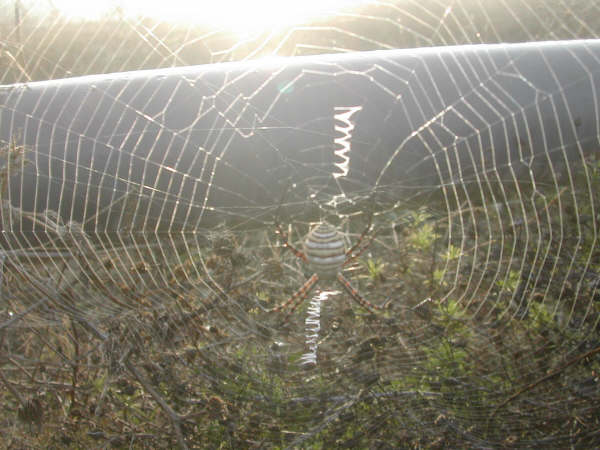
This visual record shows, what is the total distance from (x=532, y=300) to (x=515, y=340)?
0.16m

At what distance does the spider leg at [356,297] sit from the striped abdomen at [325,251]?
0.36ft

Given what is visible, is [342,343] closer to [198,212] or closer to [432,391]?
[432,391]

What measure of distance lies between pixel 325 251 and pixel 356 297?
0.25 meters

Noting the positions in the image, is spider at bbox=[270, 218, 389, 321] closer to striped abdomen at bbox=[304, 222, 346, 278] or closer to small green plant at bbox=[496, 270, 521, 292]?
striped abdomen at bbox=[304, 222, 346, 278]

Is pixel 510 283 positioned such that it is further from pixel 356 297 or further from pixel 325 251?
pixel 325 251

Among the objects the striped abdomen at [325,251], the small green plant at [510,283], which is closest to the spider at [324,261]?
the striped abdomen at [325,251]

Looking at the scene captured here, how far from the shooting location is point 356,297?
2191mm

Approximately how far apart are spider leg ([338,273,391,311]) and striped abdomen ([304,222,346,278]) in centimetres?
11

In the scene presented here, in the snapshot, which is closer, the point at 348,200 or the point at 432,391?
the point at 432,391

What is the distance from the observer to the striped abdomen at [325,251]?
6.94 ft

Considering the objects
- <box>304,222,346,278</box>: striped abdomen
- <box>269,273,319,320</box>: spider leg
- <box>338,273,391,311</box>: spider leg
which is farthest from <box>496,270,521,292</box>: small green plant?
<box>269,273,319,320</box>: spider leg

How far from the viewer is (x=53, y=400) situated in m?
2.08

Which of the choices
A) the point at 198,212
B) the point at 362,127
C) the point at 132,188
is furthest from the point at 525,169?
the point at 132,188

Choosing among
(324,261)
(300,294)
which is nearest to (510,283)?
(324,261)
